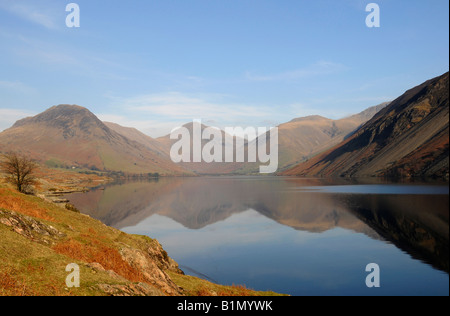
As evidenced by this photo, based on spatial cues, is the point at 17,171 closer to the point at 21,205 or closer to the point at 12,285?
the point at 21,205

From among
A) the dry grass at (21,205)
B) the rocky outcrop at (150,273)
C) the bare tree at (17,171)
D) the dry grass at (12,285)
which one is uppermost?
the bare tree at (17,171)

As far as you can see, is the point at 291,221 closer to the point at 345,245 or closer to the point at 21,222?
the point at 345,245

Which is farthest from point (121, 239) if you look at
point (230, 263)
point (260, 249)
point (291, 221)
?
point (291, 221)

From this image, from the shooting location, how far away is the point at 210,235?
233ft

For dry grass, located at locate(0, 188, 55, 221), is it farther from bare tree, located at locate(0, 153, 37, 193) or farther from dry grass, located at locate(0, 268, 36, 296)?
bare tree, located at locate(0, 153, 37, 193)

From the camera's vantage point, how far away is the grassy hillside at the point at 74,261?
17797 mm

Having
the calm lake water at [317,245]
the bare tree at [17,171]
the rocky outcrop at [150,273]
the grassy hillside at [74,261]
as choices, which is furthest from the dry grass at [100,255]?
the bare tree at [17,171]

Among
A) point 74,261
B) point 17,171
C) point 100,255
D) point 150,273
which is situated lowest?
point 150,273

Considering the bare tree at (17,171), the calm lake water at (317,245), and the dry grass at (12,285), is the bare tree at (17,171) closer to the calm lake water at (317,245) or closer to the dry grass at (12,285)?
the calm lake water at (317,245)

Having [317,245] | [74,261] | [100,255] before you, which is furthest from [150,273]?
[317,245]

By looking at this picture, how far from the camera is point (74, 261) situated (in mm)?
21891

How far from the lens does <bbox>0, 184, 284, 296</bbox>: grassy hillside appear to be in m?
17.8

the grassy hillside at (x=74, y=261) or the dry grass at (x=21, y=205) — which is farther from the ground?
the dry grass at (x=21, y=205)
